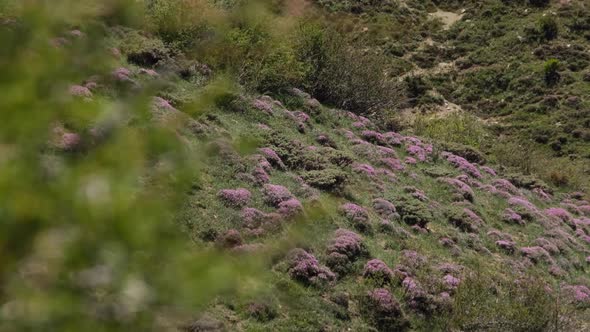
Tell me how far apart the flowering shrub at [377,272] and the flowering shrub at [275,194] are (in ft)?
7.13

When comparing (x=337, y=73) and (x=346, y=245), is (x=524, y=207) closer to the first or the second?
(x=337, y=73)

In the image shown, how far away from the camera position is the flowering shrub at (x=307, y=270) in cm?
849

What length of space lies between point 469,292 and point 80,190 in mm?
8494

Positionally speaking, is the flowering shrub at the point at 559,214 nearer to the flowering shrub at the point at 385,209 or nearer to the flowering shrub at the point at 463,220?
the flowering shrub at the point at 463,220

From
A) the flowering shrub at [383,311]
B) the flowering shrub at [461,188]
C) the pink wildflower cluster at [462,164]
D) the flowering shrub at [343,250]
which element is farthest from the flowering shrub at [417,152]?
the flowering shrub at [383,311]

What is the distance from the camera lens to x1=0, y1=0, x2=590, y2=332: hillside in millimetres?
1357

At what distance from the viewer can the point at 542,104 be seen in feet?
111

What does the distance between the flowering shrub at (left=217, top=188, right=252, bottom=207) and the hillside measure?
43mm

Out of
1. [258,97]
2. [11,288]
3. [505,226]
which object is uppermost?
[11,288]

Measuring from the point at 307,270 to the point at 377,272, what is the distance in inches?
56.6

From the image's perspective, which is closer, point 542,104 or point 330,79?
point 330,79

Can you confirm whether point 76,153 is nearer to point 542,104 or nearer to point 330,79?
point 330,79

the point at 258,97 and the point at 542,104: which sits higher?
the point at 258,97

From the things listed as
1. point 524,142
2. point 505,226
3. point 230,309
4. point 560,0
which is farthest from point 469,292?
point 560,0
